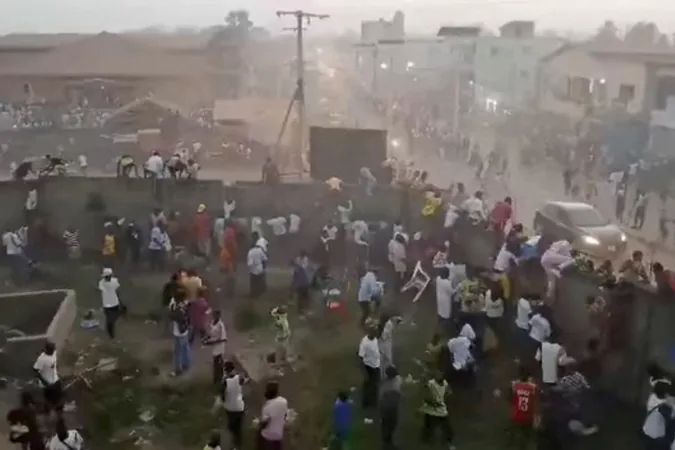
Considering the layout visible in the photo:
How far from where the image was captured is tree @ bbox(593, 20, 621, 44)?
14.7m

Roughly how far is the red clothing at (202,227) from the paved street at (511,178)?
5.40 metres

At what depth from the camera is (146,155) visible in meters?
18.1

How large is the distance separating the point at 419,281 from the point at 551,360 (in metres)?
3.55

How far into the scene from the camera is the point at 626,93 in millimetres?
14391

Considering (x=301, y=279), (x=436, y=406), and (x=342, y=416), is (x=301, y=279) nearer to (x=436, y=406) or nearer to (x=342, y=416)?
(x=342, y=416)

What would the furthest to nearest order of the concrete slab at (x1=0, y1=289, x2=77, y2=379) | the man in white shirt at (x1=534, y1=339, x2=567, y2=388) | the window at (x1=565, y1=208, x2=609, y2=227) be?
the window at (x1=565, y1=208, x2=609, y2=227), the concrete slab at (x1=0, y1=289, x2=77, y2=379), the man in white shirt at (x1=534, y1=339, x2=567, y2=388)

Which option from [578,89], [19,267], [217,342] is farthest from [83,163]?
[578,89]

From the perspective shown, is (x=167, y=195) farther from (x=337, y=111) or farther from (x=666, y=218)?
(x=666, y=218)

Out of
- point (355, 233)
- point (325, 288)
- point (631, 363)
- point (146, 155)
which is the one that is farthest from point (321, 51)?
point (631, 363)

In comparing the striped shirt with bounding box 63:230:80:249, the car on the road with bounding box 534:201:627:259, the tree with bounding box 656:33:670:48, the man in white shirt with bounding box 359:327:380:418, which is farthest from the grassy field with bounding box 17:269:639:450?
the tree with bounding box 656:33:670:48

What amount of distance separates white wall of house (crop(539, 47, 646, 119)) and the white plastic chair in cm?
590

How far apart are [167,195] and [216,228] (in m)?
1.69

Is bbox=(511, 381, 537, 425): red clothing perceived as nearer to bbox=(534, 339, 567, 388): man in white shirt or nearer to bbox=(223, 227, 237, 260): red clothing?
bbox=(534, 339, 567, 388): man in white shirt

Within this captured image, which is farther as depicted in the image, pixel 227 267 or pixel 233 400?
pixel 227 267
